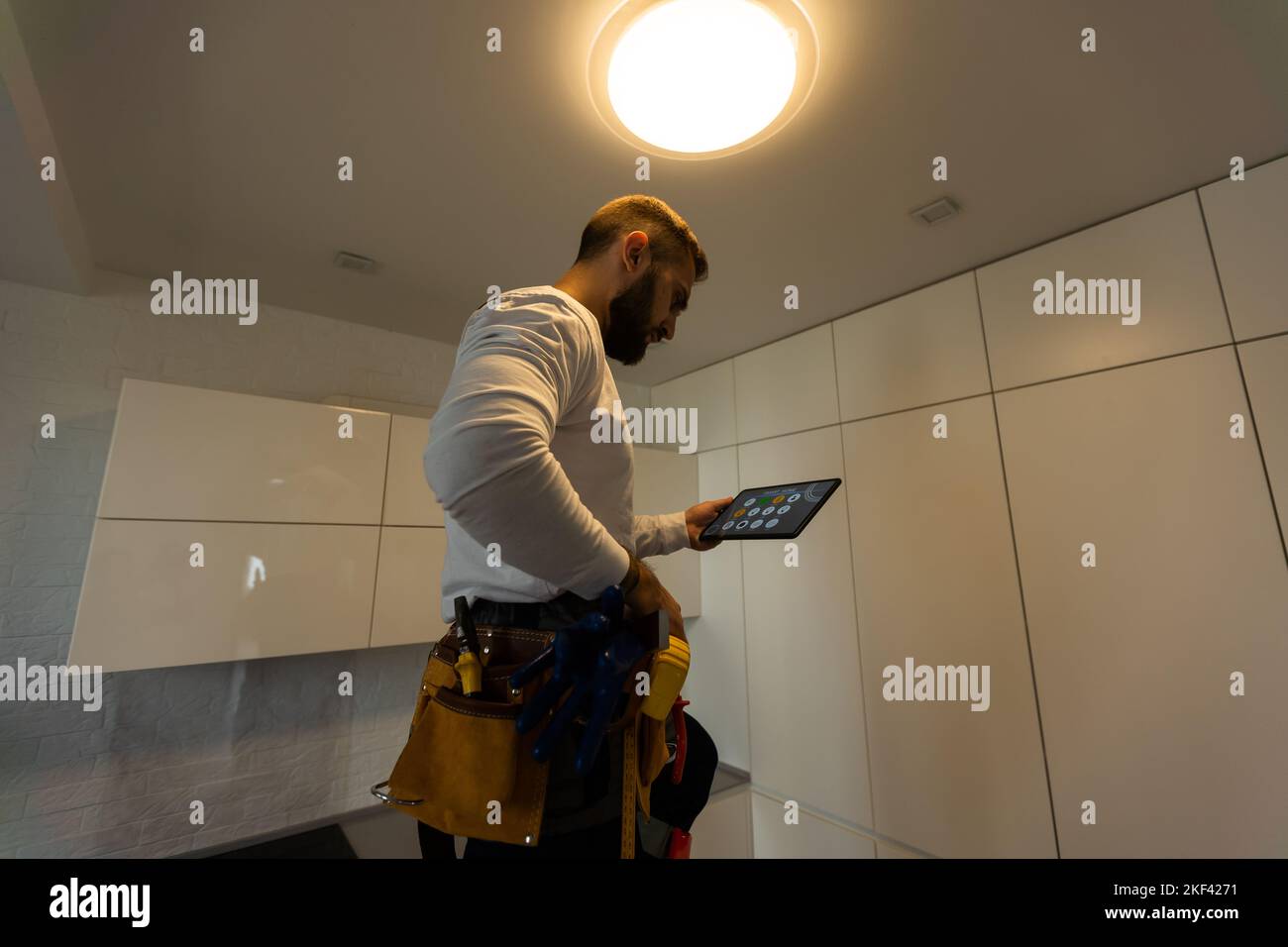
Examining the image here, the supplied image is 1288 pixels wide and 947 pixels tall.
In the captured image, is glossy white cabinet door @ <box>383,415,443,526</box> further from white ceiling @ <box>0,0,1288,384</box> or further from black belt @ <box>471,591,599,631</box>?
black belt @ <box>471,591,599,631</box>

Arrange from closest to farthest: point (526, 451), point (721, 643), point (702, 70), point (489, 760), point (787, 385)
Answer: point (526, 451), point (489, 760), point (702, 70), point (787, 385), point (721, 643)

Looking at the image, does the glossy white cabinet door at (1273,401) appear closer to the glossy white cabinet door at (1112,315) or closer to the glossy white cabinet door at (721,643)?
the glossy white cabinet door at (1112,315)

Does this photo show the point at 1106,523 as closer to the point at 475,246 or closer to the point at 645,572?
the point at 645,572

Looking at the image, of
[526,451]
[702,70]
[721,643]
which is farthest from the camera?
[721,643]

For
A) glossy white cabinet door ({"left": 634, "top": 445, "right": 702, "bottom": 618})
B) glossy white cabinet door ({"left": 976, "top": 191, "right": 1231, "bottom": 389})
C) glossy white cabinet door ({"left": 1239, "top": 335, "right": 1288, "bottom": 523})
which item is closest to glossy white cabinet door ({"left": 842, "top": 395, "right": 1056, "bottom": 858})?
glossy white cabinet door ({"left": 976, "top": 191, "right": 1231, "bottom": 389})

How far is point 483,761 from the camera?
1.99ft

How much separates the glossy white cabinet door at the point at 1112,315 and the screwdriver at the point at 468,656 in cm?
172

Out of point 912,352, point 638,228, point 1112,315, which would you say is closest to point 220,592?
point 638,228

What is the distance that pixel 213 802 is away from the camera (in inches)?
64.2

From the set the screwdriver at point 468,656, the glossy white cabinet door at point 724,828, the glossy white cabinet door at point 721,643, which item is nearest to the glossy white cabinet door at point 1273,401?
the glossy white cabinet door at point 721,643

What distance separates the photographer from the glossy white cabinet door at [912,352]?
1747 mm

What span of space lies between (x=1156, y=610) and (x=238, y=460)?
98.3 inches

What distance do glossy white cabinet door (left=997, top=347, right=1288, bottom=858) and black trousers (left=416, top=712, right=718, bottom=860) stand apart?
3.82 ft

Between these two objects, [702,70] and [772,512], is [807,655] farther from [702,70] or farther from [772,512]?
[702,70]
